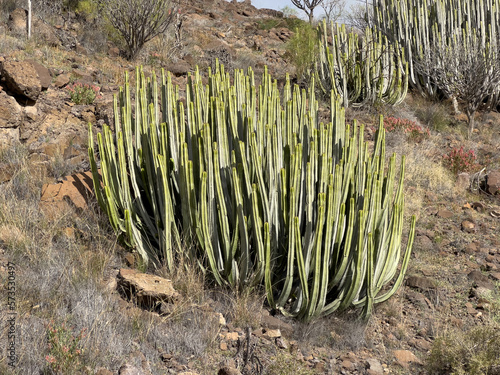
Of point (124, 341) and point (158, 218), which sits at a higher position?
point (158, 218)

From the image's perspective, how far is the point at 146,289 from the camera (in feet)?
A: 11.3

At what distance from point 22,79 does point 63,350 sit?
456cm

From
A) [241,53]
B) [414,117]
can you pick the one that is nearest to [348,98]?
[414,117]

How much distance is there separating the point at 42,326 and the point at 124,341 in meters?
0.50

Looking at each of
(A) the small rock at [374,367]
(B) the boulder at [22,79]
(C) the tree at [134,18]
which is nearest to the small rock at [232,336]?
(A) the small rock at [374,367]

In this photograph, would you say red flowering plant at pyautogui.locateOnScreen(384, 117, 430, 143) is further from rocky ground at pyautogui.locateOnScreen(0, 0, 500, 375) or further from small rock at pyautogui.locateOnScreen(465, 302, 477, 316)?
small rock at pyautogui.locateOnScreen(465, 302, 477, 316)

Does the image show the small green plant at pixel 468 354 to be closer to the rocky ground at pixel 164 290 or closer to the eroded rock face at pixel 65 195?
the rocky ground at pixel 164 290

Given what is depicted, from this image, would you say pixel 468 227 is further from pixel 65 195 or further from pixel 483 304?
pixel 65 195

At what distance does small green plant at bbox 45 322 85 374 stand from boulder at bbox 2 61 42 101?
4.21 m

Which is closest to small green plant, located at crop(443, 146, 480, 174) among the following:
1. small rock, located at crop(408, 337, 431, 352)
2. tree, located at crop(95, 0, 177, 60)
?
small rock, located at crop(408, 337, 431, 352)

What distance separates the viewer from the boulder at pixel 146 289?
11.4ft

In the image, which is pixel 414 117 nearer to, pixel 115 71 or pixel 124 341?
pixel 115 71

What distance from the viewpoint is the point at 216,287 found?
388 centimetres

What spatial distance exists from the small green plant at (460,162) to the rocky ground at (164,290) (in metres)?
0.22
